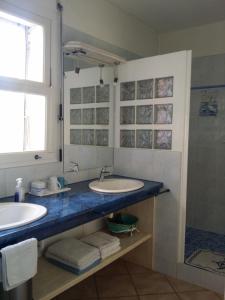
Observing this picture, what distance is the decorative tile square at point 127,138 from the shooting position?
2.64 m

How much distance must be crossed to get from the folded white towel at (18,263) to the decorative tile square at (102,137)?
1.43 meters

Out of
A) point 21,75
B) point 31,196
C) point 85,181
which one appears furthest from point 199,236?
point 21,75

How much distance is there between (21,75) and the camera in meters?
1.96

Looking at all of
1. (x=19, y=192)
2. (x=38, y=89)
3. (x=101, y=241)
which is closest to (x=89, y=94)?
(x=38, y=89)

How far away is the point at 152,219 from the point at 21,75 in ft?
5.22

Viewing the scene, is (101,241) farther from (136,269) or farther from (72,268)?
(136,269)

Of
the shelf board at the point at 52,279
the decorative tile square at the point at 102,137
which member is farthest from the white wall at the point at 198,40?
the shelf board at the point at 52,279

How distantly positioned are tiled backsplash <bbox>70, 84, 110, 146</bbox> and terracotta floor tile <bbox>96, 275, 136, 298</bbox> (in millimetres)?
1163

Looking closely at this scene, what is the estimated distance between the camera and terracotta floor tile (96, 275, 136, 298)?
219 centimetres

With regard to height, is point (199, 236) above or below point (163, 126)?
below

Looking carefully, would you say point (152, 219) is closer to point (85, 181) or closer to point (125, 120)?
point (85, 181)

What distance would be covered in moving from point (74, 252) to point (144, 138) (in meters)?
1.16

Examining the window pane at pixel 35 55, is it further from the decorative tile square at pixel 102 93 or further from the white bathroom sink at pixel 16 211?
the white bathroom sink at pixel 16 211

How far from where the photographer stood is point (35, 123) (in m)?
2.07
